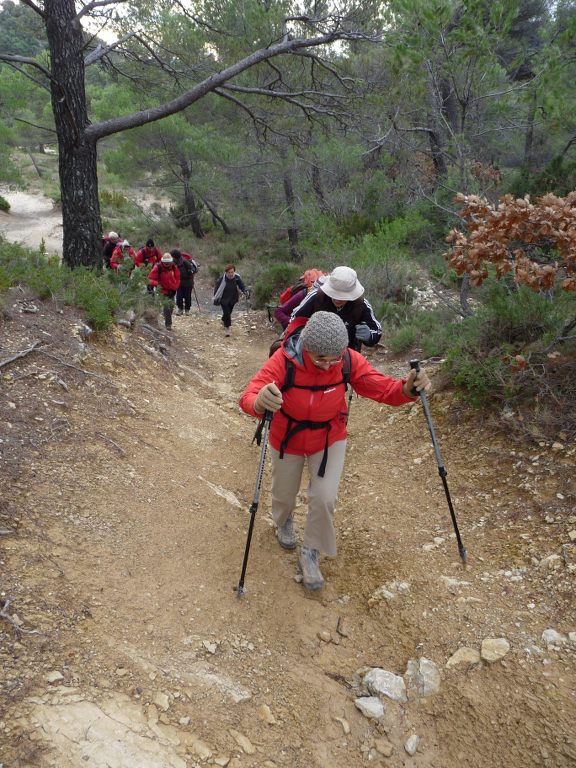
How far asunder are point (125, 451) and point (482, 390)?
338 centimetres

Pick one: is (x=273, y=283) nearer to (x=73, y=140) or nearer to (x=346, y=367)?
(x=73, y=140)

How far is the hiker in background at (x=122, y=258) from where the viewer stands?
8078 mm

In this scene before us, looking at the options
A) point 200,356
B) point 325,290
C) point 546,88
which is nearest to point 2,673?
point 325,290

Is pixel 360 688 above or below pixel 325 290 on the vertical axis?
below

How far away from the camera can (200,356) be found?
9.15 m

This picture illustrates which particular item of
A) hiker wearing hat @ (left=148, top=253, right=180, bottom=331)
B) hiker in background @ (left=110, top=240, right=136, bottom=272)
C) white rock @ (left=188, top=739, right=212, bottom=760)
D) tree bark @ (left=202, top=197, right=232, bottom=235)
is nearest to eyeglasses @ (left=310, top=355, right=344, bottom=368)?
white rock @ (left=188, top=739, right=212, bottom=760)

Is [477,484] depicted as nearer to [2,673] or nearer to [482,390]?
[482,390]

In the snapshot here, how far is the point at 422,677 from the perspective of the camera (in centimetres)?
271

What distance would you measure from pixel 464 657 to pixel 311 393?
1.67m

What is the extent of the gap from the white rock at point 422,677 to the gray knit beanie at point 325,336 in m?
1.76

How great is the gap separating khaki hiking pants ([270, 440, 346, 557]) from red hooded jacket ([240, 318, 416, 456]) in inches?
3.1

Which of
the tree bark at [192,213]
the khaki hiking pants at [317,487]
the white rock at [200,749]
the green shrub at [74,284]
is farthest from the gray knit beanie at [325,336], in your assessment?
the tree bark at [192,213]

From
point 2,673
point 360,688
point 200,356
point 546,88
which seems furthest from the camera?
point 200,356

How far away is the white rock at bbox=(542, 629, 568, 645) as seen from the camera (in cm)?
277
